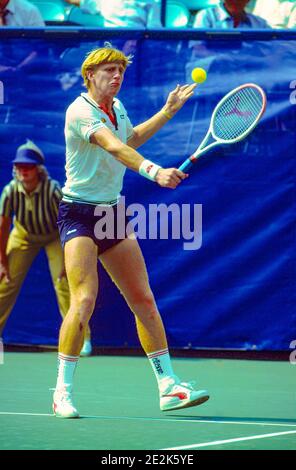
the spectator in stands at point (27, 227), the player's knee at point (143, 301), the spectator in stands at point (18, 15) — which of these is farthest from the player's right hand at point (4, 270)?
the player's knee at point (143, 301)

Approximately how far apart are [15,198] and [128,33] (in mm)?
1573

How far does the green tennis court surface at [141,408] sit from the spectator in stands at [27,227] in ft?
1.78

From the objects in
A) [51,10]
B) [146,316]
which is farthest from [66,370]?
[51,10]

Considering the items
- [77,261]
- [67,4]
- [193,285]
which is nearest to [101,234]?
[77,261]

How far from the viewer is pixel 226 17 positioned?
376 inches

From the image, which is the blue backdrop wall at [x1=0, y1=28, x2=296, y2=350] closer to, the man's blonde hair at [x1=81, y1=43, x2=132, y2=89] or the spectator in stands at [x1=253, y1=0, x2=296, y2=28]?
the spectator in stands at [x1=253, y1=0, x2=296, y2=28]

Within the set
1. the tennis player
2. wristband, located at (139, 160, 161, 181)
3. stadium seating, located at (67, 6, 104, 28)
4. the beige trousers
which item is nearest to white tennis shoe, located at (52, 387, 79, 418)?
the tennis player

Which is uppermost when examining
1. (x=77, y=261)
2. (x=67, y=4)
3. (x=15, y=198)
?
(x=67, y=4)

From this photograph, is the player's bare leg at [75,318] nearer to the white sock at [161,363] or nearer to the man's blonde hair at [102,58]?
the white sock at [161,363]

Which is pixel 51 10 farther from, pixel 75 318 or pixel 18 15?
pixel 75 318

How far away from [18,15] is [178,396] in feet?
15.3

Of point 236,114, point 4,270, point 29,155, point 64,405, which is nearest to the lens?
point 64,405

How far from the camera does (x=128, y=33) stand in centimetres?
912
